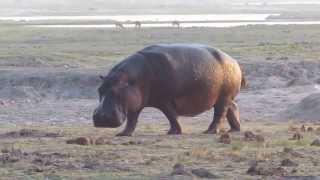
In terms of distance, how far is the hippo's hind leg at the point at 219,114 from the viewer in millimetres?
18531

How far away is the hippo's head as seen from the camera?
55.3ft

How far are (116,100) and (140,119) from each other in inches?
223

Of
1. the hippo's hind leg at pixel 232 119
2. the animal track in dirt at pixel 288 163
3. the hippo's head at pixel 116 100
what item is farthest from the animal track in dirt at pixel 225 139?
the animal track in dirt at pixel 288 163

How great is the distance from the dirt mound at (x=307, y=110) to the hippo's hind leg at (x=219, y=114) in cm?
368

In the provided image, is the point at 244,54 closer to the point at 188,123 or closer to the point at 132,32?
the point at 188,123

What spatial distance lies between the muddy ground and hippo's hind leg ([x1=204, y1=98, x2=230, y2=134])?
2.25 feet

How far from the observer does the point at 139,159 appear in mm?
13539

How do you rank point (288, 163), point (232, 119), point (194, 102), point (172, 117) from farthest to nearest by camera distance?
1. point (232, 119)
2. point (194, 102)
3. point (172, 117)
4. point (288, 163)

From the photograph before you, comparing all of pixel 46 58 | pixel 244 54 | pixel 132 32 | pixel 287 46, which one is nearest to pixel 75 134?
pixel 46 58

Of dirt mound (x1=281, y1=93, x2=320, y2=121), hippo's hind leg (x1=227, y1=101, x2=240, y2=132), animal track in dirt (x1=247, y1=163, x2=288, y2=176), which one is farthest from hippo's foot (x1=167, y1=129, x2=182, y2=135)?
animal track in dirt (x1=247, y1=163, x2=288, y2=176)

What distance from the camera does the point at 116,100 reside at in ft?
55.8

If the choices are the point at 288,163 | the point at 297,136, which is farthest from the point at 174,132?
the point at 288,163

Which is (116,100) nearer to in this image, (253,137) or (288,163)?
(253,137)

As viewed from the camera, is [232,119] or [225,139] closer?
[225,139]
